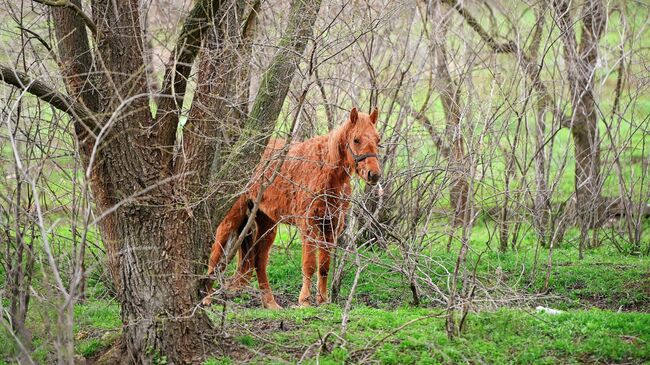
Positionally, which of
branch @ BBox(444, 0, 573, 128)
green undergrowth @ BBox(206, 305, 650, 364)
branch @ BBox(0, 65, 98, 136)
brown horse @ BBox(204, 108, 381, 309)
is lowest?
green undergrowth @ BBox(206, 305, 650, 364)

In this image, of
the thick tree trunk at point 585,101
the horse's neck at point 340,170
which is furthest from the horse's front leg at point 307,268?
the thick tree trunk at point 585,101

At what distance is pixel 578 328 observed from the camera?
7.62 meters

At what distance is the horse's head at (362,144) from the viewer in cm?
892

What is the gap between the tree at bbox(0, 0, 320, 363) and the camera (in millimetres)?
7184

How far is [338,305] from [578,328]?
8.79 feet

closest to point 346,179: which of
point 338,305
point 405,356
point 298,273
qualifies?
point 338,305

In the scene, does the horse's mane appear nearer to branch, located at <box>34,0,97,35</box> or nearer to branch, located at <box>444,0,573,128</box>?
branch, located at <box>34,0,97,35</box>

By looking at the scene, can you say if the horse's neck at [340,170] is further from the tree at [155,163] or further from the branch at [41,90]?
the branch at [41,90]

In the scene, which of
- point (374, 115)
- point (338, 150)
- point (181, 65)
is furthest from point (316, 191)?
point (181, 65)

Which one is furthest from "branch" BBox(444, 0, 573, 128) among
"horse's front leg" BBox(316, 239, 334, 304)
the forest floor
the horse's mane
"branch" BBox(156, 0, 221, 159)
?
"branch" BBox(156, 0, 221, 159)

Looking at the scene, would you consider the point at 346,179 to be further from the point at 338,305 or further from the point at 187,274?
the point at 187,274

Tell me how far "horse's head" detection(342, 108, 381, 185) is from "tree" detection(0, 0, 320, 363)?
171 cm

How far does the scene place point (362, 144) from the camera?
9023 millimetres

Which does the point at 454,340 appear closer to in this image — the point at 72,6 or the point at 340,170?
the point at 340,170
